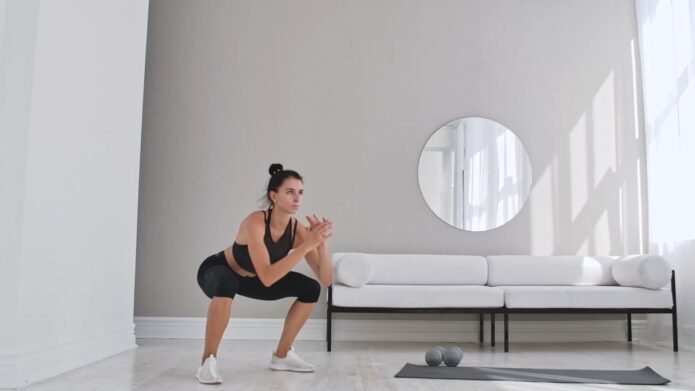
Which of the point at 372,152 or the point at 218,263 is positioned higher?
the point at 372,152

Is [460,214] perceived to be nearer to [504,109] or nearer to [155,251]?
[504,109]

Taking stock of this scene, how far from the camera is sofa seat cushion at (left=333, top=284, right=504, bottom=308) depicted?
400 centimetres

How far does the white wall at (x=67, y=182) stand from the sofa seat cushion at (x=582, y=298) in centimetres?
246

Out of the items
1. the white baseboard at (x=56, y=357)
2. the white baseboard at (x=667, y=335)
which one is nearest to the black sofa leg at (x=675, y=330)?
the white baseboard at (x=667, y=335)

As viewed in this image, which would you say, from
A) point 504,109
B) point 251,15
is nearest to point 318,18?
point 251,15

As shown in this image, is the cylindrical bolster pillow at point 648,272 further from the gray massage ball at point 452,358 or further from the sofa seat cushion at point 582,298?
the gray massage ball at point 452,358

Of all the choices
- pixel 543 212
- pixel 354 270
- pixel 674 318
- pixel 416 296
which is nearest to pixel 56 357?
pixel 354 270

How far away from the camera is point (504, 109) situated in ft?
16.2

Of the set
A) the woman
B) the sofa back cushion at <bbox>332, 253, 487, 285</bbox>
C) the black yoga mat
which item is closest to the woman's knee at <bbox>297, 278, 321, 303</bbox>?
the woman

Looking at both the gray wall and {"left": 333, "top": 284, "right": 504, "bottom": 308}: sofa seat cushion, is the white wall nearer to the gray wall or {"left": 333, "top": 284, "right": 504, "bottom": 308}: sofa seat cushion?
the gray wall

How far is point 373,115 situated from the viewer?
16.0 ft

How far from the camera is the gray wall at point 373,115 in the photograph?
15.6ft

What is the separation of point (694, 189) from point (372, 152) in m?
2.22

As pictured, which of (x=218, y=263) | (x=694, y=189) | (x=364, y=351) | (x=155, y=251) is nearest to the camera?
(x=218, y=263)
